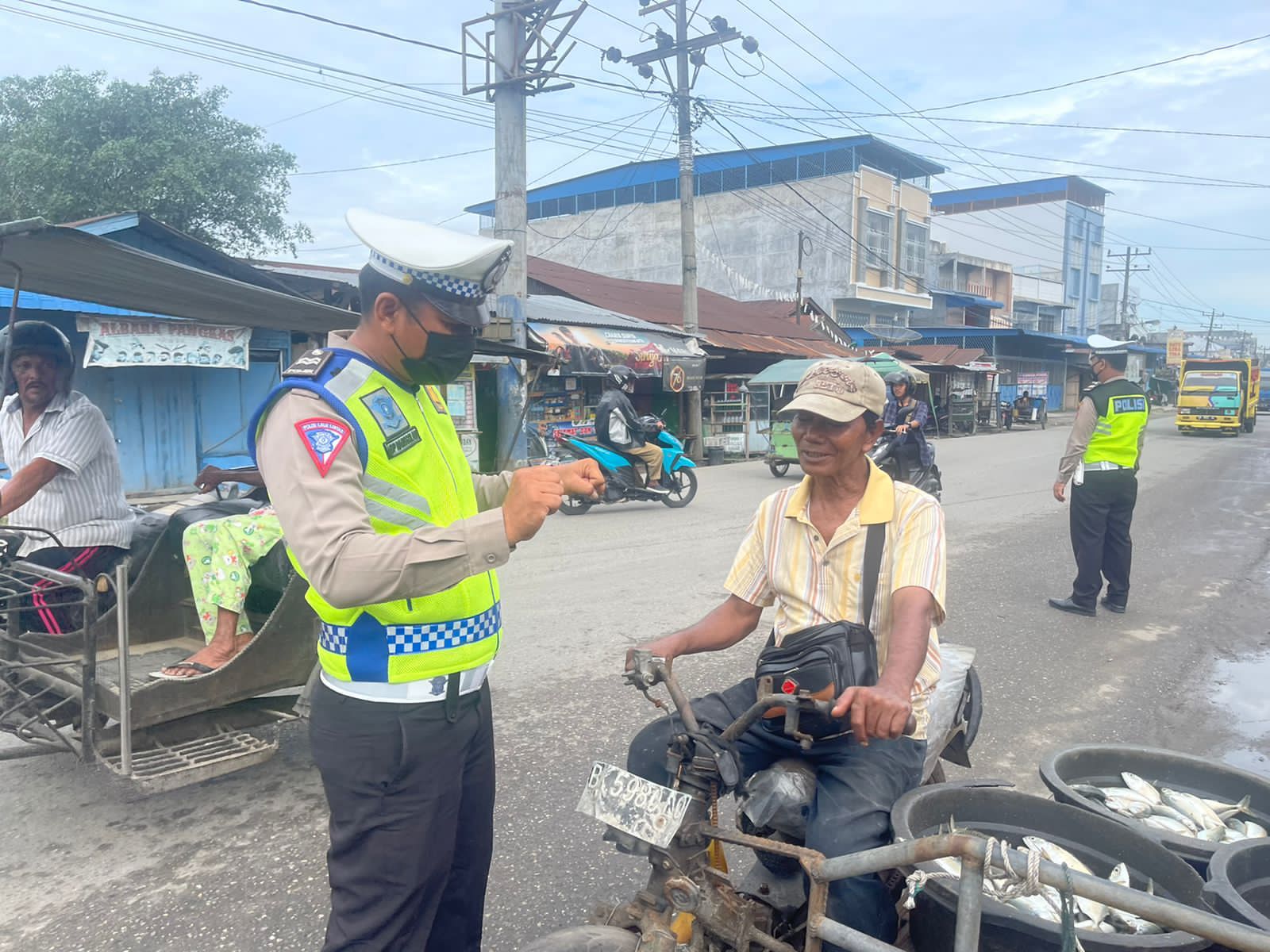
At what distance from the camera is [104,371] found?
12055mm

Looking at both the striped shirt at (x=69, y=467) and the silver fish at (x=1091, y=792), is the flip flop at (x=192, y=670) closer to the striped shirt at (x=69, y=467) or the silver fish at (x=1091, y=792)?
the striped shirt at (x=69, y=467)

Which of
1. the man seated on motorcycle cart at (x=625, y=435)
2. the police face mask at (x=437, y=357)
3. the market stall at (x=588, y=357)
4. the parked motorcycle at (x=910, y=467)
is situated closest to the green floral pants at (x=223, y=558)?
the police face mask at (x=437, y=357)

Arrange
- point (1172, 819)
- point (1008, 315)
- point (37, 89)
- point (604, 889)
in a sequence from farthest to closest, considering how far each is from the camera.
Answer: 1. point (1008, 315)
2. point (37, 89)
3. point (604, 889)
4. point (1172, 819)

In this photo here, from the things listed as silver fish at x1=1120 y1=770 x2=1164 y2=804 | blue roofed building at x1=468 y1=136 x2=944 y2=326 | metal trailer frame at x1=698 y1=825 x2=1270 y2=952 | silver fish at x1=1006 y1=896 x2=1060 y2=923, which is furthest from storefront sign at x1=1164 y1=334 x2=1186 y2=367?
metal trailer frame at x1=698 y1=825 x2=1270 y2=952

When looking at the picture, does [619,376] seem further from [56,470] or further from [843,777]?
[843,777]

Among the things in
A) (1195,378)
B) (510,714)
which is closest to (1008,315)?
(1195,378)

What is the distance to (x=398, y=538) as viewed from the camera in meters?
1.63

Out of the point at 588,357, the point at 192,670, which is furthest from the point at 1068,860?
the point at 588,357

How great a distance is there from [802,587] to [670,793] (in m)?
0.79

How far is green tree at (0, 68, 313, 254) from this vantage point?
59.8ft

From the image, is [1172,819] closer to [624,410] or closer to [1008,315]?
Answer: [624,410]

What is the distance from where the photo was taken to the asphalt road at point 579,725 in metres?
2.85

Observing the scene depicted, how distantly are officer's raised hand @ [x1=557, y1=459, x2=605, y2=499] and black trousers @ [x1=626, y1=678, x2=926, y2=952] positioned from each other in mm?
709

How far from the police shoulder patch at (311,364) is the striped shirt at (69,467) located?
228 centimetres
